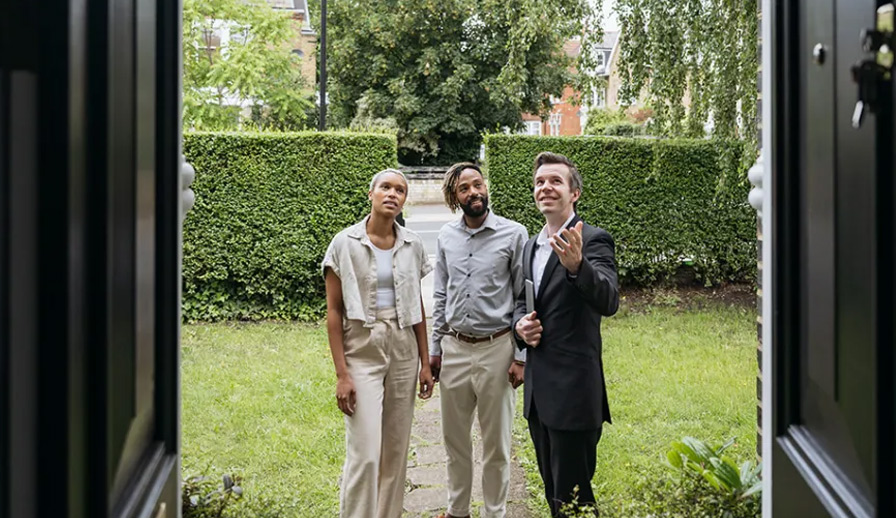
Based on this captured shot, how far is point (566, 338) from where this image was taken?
3375 millimetres

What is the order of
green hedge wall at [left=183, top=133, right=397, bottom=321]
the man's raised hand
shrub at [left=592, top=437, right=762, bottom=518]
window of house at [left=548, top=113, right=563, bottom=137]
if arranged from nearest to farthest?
1. shrub at [left=592, top=437, right=762, bottom=518]
2. the man's raised hand
3. green hedge wall at [left=183, top=133, right=397, bottom=321]
4. window of house at [left=548, top=113, right=563, bottom=137]

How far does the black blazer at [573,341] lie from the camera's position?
3.30 metres

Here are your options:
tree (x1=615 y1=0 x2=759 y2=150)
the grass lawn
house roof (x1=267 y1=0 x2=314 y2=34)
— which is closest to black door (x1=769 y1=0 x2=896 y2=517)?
the grass lawn

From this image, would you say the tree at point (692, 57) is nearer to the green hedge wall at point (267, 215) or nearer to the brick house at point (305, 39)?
the green hedge wall at point (267, 215)

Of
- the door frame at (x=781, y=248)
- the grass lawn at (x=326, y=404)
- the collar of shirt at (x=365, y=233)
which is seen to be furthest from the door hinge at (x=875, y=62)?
the collar of shirt at (x=365, y=233)

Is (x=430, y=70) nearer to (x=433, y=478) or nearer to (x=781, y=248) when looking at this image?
(x=433, y=478)

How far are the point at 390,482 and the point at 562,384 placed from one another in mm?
958

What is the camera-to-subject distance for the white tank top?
3609 millimetres

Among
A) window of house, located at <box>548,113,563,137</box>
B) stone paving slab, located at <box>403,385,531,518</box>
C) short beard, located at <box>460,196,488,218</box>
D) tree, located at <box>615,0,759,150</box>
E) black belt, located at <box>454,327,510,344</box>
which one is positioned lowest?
stone paving slab, located at <box>403,385,531,518</box>

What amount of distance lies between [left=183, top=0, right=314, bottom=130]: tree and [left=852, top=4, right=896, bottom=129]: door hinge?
1680cm

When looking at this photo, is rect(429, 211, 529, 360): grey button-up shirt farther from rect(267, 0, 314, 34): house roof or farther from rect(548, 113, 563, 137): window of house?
rect(548, 113, 563, 137): window of house
